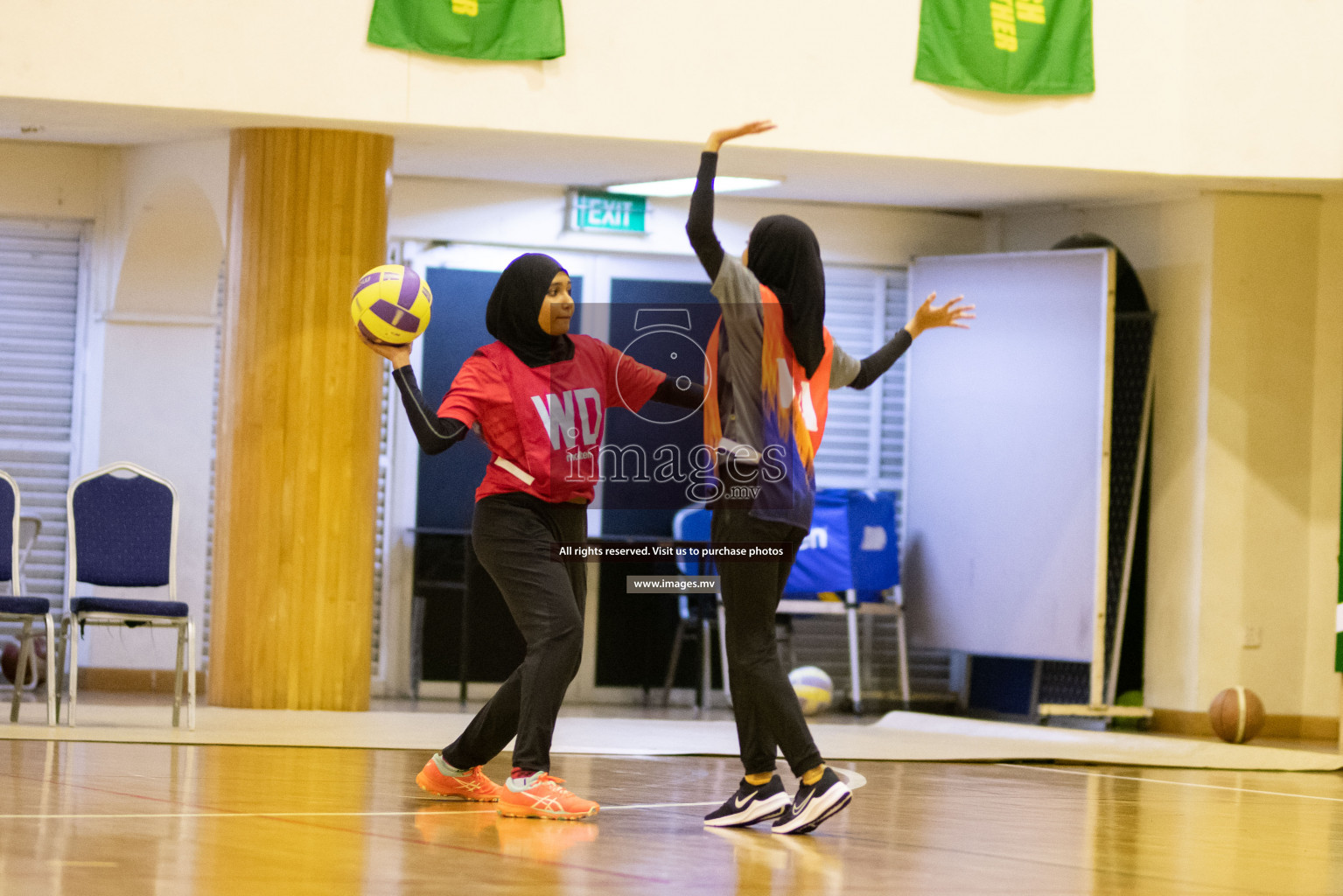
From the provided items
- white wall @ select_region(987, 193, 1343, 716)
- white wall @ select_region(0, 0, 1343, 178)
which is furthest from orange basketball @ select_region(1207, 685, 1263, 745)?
white wall @ select_region(0, 0, 1343, 178)

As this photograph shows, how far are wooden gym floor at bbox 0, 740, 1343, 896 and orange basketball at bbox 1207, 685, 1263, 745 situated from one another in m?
1.93

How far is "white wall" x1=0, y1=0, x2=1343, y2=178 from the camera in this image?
761 cm

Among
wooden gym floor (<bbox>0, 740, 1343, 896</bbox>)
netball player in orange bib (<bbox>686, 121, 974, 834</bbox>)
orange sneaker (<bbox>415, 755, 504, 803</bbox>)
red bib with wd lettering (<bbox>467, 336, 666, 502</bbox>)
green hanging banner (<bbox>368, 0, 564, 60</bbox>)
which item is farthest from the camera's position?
green hanging banner (<bbox>368, 0, 564, 60</bbox>)

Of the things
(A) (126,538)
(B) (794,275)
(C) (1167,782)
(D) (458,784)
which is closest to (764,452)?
(B) (794,275)

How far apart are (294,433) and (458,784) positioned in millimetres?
3667

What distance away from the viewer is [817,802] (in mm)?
4188

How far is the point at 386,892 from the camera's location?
3.10 meters

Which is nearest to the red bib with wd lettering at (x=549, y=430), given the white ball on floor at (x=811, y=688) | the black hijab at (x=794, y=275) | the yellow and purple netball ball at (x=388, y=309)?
the yellow and purple netball ball at (x=388, y=309)

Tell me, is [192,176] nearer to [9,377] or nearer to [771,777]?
[9,377]

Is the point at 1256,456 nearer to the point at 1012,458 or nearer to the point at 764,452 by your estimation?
the point at 1012,458

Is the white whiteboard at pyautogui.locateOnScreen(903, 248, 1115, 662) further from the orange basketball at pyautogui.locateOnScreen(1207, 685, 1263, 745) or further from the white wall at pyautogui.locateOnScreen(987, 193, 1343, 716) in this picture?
the orange basketball at pyautogui.locateOnScreen(1207, 685, 1263, 745)

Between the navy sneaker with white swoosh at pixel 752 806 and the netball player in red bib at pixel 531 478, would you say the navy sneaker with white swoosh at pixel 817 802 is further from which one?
the netball player in red bib at pixel 531 478

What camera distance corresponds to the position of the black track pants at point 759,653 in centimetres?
420

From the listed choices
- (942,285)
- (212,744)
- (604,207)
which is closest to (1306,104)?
(942,285)
